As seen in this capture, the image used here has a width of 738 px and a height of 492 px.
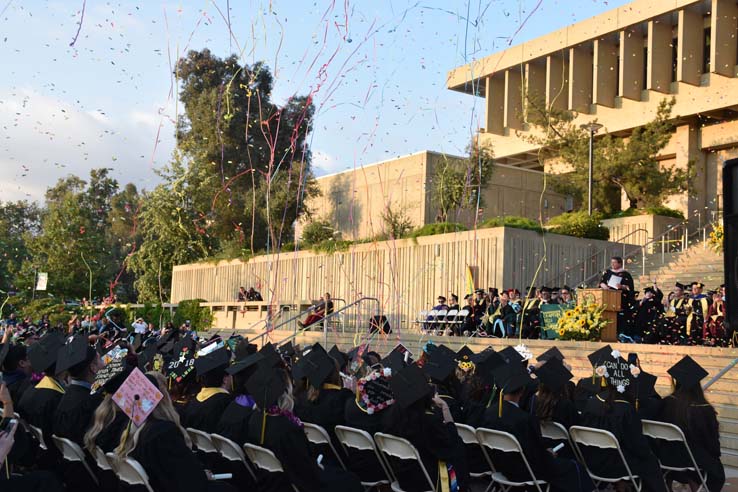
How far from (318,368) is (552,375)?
1799mm

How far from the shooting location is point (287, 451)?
4.57m

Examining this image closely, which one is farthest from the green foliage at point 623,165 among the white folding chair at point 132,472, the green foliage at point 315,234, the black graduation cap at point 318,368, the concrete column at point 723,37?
the white folding chair at point 132,472

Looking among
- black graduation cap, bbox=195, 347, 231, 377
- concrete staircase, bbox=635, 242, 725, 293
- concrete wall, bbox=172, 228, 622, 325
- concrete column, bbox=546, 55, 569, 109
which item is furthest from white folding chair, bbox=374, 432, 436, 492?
concrete column, bbox=546, 55, 569, 109

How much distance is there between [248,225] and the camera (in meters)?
34.4

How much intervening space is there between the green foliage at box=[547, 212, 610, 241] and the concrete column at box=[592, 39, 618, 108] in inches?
416

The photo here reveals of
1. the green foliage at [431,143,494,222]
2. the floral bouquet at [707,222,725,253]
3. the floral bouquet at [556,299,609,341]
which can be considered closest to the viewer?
the floral bouquet at [556,299,609,341]

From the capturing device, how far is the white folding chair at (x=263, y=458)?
448 cm

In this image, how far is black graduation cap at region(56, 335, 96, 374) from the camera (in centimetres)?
518

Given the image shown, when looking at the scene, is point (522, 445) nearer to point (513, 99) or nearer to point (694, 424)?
point (694, 424)

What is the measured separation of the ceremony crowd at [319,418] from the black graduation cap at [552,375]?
0.01 m

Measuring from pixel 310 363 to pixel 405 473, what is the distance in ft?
4.31

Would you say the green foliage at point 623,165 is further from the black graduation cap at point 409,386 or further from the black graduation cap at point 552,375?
the black graduation cap at point 409,386

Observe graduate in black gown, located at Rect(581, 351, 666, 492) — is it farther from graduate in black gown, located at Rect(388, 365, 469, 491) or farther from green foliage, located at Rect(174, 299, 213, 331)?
green foliage, located at Rect(174, 299, 213, 331)

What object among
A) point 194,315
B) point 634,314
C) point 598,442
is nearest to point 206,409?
point 598,442
